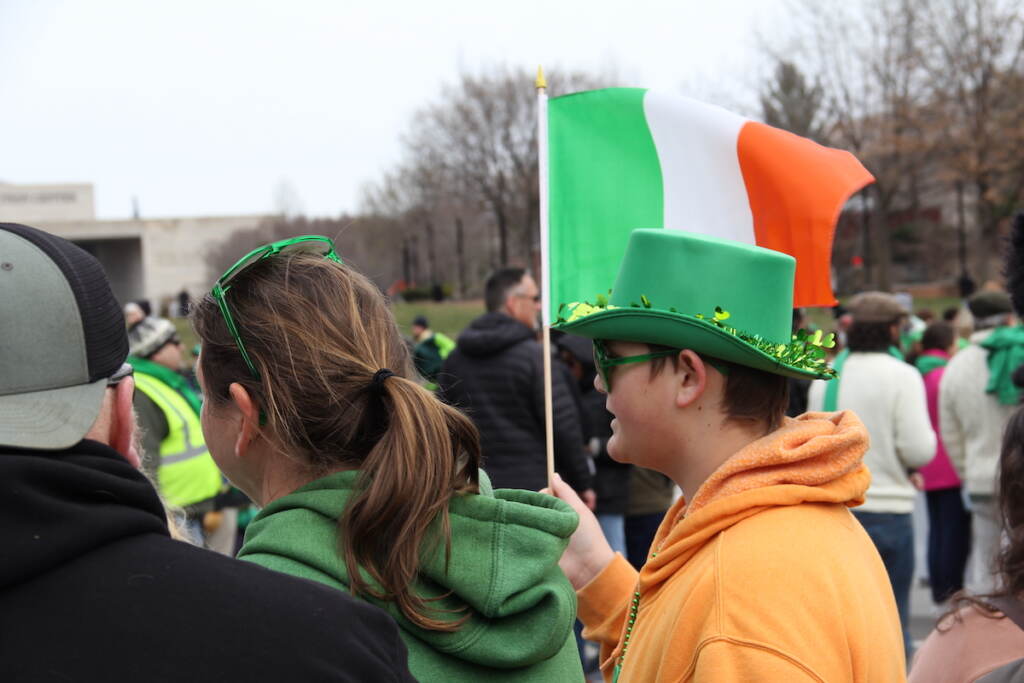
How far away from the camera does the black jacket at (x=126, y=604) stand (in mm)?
→ 1155

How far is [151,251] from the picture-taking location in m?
59.4

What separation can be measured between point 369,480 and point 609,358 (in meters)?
0.68

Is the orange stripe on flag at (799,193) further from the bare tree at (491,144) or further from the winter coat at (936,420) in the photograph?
the bare tree at (491,144)

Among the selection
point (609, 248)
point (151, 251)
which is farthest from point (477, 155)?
point (609, 248)

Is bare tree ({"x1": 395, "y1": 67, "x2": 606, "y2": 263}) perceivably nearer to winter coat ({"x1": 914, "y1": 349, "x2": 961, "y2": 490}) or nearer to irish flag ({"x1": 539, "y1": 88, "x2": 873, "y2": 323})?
winter coat ({"x1": 914, "y1": 349, "x2": 961, "y2": 490})

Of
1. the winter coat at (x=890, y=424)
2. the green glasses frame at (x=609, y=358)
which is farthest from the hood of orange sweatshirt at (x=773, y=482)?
the winter coat at (x=890, y=424)

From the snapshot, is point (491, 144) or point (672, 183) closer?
point (672, 183)

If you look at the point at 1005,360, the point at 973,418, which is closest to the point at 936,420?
the point at 973,418

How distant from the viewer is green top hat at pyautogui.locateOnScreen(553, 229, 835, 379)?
1.99m

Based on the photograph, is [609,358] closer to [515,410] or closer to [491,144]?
[515,410]

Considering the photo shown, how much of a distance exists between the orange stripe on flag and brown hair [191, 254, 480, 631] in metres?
1.37

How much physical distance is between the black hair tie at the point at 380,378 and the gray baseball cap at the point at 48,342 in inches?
17.8

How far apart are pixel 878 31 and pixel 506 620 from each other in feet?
113

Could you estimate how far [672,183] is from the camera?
3018 millimetres
